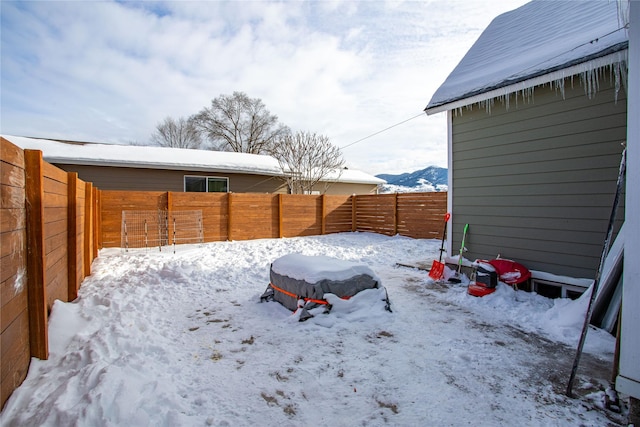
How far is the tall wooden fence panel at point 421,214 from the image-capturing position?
9.48 m

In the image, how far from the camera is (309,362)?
2676 millimetres

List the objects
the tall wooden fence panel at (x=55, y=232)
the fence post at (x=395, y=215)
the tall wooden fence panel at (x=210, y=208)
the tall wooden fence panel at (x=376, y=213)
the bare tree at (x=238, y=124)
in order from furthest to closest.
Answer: the bare tree at (x=238, y=124) < the tall wooden fence panel at (x=376, y=213) < the fence post at (x=395, y=215) < the tall wooden fence panel at (x=210, y=208) < the tall wooden fence panel at (x=55, y=232)

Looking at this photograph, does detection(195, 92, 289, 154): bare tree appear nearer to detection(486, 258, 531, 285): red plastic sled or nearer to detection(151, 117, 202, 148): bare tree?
detection(151, 117, 202, 148): bare tree

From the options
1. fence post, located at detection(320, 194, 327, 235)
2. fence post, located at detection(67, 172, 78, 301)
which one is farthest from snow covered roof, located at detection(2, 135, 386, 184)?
fence post, located at detection(67, 172, 78, 301)

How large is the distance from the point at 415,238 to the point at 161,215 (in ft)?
24.9

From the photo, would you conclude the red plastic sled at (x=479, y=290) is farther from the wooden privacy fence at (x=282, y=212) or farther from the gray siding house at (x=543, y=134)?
the wooden privacy fence at (x=282, y=212)

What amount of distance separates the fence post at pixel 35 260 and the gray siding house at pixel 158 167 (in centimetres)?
898

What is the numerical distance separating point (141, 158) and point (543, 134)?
1104 centimetres

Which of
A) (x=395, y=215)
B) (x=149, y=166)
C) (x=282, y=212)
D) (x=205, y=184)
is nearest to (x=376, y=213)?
(x=395, y=215)

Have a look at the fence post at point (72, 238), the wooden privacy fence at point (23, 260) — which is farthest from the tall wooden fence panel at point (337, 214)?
the wooden privacy fence at point (23, 260)

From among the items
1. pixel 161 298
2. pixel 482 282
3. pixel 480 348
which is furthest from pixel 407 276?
pixel 161 298

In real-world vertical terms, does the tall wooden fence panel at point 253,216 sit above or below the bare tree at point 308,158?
below

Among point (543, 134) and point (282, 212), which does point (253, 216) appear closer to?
point (282, 212)

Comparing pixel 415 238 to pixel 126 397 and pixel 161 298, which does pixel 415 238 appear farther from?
pixel 126 397
